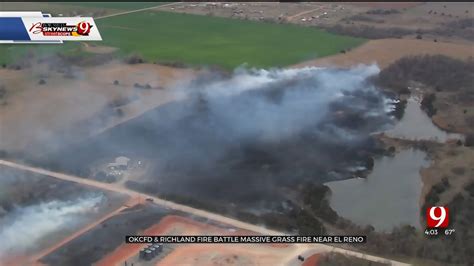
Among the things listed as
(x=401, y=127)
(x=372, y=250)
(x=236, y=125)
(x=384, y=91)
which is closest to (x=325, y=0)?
(x=384, y=91)

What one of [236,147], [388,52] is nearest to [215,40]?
[388,52]

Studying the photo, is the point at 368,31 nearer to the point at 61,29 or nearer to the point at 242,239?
the point at 61,29

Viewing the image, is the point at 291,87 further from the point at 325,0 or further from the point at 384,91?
the point at 325,0

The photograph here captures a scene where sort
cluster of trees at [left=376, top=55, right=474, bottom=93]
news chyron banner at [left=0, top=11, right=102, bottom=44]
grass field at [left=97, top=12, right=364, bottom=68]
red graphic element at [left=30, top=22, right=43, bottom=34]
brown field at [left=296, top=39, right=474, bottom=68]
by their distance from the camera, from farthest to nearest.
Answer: grass field at [left=97, top=12, right=364, bottom=68] < brown field at [left=296, top=39, right=474, bottom=68] < cluster of trees at [left=376, top=55, right=474, bottom=93] < news chyron banner at [left=0, top=11, right=102, bottom=44] < red graphic element at [left=30, top=22, right=43, bottom=34]

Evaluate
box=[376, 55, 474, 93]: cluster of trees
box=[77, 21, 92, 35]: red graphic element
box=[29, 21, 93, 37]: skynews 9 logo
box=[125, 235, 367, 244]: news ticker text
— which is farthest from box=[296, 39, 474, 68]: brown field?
box=[125, 235, 367, 244]: news ticker text

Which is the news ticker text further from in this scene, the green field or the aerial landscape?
the green field

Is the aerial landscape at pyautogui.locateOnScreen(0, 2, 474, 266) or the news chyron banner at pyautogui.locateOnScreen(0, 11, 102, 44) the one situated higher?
the news chyron banner at pyautogui.locateOnScreen(0, 11, 102, 44)
